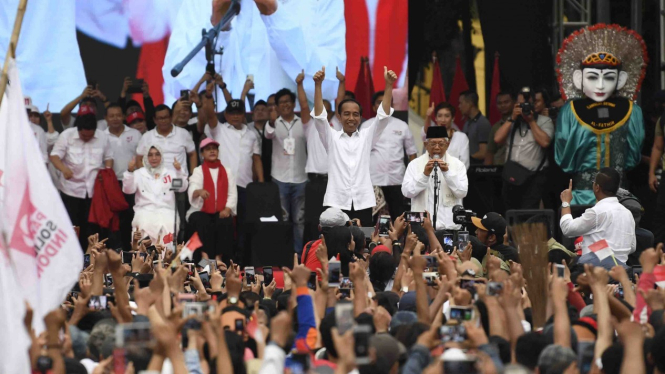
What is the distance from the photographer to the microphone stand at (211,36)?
1281 cm

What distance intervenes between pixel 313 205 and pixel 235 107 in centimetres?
138

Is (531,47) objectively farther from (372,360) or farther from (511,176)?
(372,360)

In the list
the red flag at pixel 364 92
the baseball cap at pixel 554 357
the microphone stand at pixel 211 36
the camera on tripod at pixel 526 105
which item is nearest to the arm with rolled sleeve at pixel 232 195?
the microphone stand at pixel 211 36

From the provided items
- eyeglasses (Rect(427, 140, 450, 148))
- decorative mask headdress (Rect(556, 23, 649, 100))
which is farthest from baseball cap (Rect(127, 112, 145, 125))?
decorative mask headdress (Rect(556, 23, 649, 100))

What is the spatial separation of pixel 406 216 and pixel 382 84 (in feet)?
15.9

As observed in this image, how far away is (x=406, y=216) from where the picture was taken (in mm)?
8070

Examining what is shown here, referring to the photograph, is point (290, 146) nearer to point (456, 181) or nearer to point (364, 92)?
point (364, 92)

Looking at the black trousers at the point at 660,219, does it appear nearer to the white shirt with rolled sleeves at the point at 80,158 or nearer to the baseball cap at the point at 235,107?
the baseball cap at the point at 235,107

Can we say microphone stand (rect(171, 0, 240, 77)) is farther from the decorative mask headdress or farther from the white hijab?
the decorative mask headdress

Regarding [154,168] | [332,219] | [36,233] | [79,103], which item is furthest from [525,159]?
[36,233]

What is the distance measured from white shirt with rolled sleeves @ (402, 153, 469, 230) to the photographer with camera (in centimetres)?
197

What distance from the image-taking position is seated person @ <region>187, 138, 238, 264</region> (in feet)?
37.5

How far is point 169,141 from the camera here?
1198 centimetres

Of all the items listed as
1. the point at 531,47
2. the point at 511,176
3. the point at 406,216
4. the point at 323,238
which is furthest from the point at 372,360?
the point at 531,47
